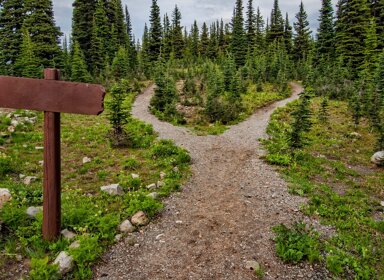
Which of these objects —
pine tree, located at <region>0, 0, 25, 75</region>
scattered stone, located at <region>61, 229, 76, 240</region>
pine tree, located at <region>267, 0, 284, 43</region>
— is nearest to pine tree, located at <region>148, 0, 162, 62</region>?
pine tree, located at <region>0, 0, 25, 75</region>

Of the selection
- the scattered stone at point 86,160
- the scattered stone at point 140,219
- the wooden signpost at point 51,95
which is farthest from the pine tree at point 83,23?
the wooden signpost at point 51,95

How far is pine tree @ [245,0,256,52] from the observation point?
56156 mm

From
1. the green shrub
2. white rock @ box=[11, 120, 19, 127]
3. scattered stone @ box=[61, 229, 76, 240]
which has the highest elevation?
white rock @ box=[11, 120, 19, 127]

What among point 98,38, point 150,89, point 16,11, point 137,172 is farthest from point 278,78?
point 16,11

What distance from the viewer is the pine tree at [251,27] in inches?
2211

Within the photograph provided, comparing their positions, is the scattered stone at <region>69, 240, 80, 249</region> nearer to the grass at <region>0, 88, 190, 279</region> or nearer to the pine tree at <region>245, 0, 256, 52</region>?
the grass at <region>0, 88, 190, 279</region>

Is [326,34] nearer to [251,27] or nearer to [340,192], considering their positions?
[251,27]

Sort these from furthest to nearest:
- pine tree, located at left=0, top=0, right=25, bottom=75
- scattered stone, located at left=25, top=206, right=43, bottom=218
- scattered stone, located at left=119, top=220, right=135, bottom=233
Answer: pine tree, located at left=0, top=0, right=25, bottom=75, scattered stone, located at left=119, top=220, right=135, bottom=233, scattered stone, located at left=25, top=206, right=43, bottom=218

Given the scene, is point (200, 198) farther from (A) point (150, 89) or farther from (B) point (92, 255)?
(A) point (150, 89)

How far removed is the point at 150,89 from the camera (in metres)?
35.9

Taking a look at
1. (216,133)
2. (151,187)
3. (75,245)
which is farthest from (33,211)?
(216,133)

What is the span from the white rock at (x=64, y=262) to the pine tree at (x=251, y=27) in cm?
5498

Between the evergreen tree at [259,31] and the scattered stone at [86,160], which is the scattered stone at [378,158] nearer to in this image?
the scattered stone at [86,160]

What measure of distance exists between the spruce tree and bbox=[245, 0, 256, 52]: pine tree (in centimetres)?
3467
